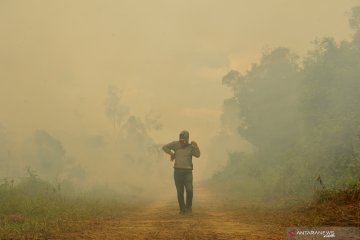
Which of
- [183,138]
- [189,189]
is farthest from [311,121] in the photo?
[189,189]

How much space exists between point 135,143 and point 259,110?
2247 inches

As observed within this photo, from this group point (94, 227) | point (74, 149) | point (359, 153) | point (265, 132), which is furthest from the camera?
point (74, 149)

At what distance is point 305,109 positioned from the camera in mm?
21016

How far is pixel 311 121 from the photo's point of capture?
68.6 feet

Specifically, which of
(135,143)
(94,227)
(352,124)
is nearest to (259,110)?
(352,124)

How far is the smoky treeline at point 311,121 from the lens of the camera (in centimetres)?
1664

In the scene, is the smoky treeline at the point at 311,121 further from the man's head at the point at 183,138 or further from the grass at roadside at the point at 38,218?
the grass at roadside at the point at 38,218

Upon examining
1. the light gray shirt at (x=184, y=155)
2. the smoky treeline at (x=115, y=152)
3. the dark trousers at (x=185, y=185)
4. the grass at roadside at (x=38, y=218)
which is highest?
the smoky treeline at (x=115, y=152)

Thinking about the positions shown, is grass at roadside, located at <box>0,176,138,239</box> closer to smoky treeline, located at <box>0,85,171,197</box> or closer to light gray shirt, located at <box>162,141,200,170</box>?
light gray shirt, located at <box>162,141,200,170</box>

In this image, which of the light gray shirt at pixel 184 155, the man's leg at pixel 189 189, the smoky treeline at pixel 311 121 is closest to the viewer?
the man's leg at pixel 189 189

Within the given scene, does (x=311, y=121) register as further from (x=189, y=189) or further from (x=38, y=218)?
(x=38, y=218)

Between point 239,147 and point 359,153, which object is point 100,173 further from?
point 359,153

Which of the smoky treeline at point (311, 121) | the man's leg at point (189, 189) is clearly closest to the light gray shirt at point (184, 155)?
the man's leg at point (189, 189)

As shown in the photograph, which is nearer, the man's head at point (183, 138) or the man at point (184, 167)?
the man at point (184, 167)
